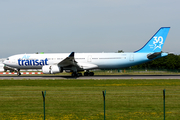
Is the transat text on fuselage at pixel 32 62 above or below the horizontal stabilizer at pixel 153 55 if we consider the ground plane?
below

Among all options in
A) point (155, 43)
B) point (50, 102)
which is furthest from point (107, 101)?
point (155, 43)

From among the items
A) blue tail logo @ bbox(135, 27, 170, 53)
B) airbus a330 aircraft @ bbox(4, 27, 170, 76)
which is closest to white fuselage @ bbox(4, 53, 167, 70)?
airbus a330 aircraft @ bbox(4, 27, 170, 76)

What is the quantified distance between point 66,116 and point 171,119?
15.3 feet

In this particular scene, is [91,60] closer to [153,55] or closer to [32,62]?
[153,55]

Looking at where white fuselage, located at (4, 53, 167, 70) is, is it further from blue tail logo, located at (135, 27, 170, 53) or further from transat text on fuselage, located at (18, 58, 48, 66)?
blue tail logo, located at (135, 27, 170, 53)

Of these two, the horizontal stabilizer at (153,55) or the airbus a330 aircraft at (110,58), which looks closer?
the horizontal stabilizer at (153,55)

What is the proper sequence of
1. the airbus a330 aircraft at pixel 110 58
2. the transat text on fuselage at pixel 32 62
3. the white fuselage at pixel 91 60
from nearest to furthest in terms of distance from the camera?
the airbus a330 aircraft at pixel 110 58
the white fuselage at pixel 91 60
the transat text on fuselage at pixel 32 62

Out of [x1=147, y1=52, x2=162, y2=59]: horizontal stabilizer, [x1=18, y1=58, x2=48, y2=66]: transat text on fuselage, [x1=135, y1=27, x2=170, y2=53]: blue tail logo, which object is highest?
[x1=135, y1=27, x2=170, y2=53]: blue tail logo

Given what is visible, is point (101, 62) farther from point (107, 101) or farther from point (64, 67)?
point (107, 101)

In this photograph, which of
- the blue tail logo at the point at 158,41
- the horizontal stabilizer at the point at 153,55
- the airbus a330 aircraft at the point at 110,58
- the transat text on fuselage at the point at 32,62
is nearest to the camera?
the horizontal stabilizer at the point at 153,55

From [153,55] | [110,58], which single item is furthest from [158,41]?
[110,58]

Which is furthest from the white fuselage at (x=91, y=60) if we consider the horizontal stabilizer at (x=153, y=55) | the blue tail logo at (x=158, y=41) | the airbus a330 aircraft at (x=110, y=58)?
the blue tail logo at (x=158, y=41)

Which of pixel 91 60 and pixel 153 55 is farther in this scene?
pixel 91 60

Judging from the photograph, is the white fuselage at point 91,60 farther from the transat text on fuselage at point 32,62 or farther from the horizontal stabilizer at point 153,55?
the horizontal stabilizer at point 153,55
